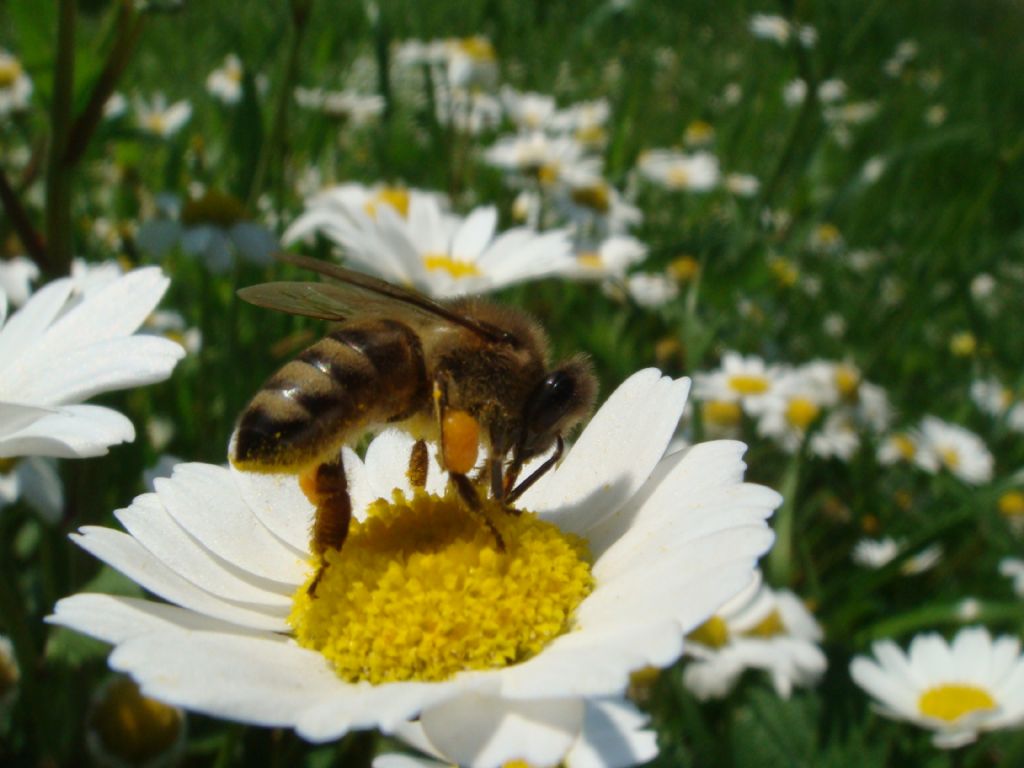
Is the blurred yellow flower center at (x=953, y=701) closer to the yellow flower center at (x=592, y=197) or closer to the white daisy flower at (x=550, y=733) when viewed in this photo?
the white daisy flower at (x=550, y=733)

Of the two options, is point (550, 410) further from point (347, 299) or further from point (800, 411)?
point (800, 411)

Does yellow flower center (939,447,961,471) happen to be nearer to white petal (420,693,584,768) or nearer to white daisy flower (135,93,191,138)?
white petal (420,693,584,768)

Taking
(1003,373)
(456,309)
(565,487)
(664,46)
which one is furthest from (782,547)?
(664,46)

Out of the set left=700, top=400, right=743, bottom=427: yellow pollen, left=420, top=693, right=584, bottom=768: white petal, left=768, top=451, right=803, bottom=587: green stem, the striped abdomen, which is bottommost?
left=700, top=400, right=743, bottom=427: yellow pollen

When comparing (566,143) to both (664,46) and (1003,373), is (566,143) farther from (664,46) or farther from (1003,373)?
(664,46)

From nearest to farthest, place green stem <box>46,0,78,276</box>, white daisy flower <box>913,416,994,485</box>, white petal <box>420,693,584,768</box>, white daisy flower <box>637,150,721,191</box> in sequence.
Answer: white petal <box>420,693,584,768</box> → green stem <box>46,0,78,276</box> → white daisy flower <box>913,416,994,485</box> → white daisy flower <box>637,150,721,191</box>

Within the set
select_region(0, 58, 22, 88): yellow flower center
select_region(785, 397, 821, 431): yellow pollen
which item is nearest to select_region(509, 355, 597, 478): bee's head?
select_region(785, 397, 821, 431): yellow pollen
